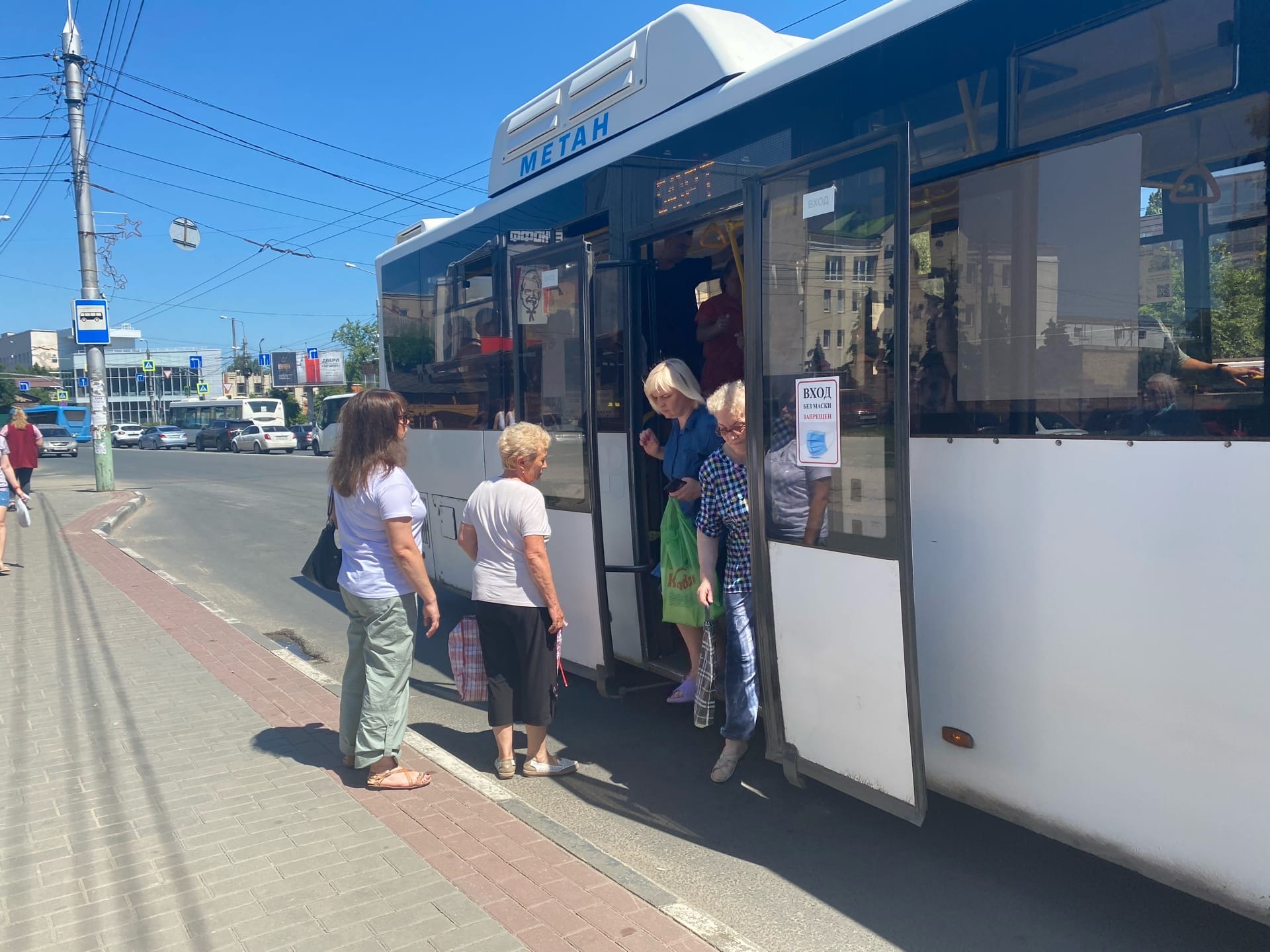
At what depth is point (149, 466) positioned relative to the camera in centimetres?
3522

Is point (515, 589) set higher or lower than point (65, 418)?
lower

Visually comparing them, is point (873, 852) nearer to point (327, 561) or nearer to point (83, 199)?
point (327, 561)

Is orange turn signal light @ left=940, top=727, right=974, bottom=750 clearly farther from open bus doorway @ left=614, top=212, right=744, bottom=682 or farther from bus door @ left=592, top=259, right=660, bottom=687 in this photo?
bus door @ left=592, top=259, right=660, bottom=687

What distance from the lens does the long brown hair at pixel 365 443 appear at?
14.3 ft

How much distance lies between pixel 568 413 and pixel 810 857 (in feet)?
9.17

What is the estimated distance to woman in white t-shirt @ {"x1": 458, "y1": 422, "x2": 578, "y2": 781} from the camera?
14.7ft

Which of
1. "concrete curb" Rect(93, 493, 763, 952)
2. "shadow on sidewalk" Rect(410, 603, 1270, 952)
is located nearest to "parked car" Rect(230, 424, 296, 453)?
"concrete curb" Rect(93, 493, 763, 952)

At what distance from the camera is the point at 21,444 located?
1390 centimetres

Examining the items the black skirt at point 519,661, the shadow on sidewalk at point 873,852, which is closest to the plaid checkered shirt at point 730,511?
the black skirt at point 519,661

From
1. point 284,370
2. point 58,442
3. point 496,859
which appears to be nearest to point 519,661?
point 496,859

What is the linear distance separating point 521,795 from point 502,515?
54.7 inches

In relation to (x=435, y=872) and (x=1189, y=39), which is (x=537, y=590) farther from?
(x=1189, y=39)

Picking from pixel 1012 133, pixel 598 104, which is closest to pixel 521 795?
pixel 1012 133

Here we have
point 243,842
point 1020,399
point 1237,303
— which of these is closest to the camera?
point 1237,303
